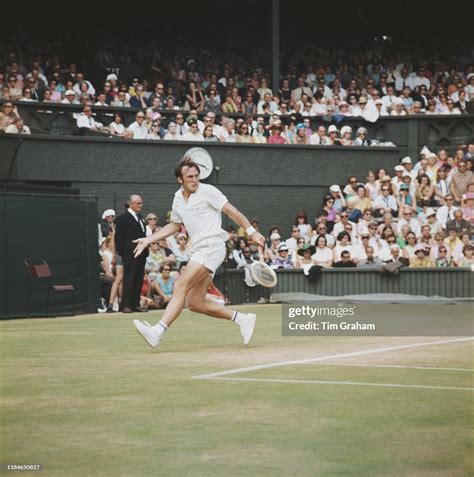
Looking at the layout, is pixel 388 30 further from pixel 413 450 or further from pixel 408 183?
pixel 413 450

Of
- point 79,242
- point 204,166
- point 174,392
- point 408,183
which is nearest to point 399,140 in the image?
point 408,183

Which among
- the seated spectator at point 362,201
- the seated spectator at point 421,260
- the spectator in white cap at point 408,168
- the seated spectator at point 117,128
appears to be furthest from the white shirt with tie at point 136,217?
the spectator in white cap at point 408,168

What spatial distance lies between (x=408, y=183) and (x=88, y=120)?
7751 mm

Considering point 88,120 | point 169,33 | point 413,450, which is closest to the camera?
point 413,450

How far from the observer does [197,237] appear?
1227cm

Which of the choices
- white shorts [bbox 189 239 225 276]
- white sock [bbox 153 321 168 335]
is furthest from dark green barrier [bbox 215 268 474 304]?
white sock [bbox 153 321 168 335]

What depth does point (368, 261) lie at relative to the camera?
81.8 feet

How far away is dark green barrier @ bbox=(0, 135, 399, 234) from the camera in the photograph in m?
26.2

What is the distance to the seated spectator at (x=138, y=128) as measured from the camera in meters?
27.3

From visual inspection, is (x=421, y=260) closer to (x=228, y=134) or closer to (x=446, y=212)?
(x=446, y=212)

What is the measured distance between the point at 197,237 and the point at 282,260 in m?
13.3

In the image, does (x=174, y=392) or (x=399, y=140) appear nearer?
(x=174, y=392)

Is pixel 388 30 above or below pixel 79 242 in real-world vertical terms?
above

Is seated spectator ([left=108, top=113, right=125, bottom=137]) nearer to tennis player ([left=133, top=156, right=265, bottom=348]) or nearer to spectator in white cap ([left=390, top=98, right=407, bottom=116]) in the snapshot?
spectator in white cap ([left=390, top=98, right=407, bottom=116])
